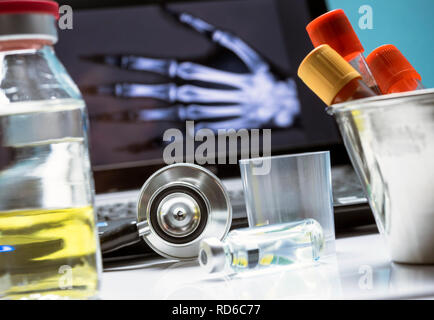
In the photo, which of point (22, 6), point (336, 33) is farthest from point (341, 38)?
point (22, 6)

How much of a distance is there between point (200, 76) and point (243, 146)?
0.14 meters

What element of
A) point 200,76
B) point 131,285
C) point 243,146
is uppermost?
point 200,76

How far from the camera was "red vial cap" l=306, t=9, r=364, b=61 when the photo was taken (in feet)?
1.51

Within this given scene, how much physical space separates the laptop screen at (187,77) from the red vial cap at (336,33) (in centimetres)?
50

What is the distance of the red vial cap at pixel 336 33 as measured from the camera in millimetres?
462

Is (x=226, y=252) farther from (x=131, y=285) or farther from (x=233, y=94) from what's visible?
(x=233, y=94)

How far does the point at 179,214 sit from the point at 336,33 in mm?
205

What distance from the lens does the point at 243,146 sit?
3.15 feet

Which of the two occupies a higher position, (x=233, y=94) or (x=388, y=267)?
(x=233, y=94)

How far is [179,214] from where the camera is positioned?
0.54 metres

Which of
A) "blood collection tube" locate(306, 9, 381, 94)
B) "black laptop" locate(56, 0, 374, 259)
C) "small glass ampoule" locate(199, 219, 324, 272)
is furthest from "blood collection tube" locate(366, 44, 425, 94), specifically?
"black laptop" locate(56, 0, 374, 259)
